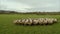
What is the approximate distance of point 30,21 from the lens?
7.13 m

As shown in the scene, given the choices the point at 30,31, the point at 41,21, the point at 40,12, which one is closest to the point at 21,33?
the point at 30,31

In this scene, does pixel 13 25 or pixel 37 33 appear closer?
pixel 37 33

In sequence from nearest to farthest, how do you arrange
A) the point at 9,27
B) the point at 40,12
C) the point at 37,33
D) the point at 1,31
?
1. the point at 37,33
2. the point at 1,31
3. the point at 9,27
4. the point at 40,12

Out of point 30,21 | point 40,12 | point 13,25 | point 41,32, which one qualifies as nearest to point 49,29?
point 41,32

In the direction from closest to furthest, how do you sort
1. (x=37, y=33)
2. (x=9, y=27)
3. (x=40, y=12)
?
(x=37, y=33), (x=9, y=27), (x=40, y=12)

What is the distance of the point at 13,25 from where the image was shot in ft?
23.6

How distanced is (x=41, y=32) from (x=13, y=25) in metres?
1.49

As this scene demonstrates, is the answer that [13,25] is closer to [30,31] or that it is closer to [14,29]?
[14,29]

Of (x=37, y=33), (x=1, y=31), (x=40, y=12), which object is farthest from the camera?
(x=40, y=12)

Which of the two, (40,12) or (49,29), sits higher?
(49,29)

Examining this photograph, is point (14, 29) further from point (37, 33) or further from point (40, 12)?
point (40, 12)

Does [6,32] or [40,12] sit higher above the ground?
[6,32]

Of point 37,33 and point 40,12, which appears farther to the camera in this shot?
point 40,12

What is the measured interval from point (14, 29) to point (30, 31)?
67 centimetres
